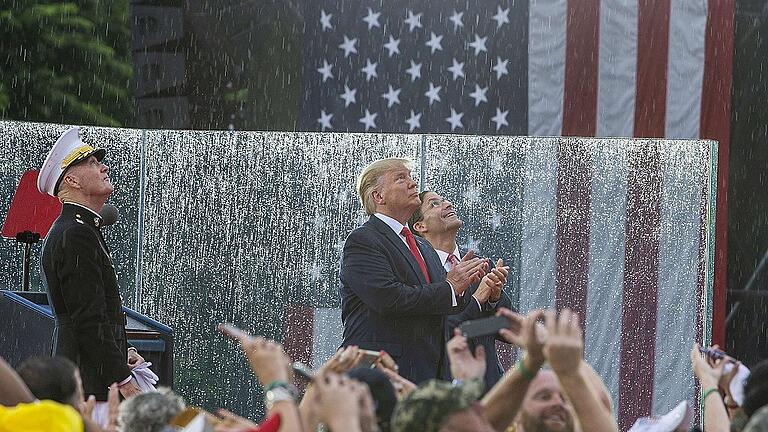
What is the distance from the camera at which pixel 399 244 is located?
652cm

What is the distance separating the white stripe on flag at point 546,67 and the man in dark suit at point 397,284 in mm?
4035

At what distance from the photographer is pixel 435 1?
11109 mm

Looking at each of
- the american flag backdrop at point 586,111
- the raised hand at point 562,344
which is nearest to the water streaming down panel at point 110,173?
the american flag backdrop at point 586,111

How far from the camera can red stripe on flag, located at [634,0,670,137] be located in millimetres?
10453

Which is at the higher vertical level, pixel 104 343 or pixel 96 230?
pixel 96 230

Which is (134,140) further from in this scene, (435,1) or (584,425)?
(584,425)

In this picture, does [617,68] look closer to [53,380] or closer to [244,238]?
[244,238]

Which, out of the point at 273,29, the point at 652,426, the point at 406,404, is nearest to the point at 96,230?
the point at 652,426

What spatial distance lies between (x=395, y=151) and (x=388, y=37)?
1.87 m

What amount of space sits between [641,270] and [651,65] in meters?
1.69

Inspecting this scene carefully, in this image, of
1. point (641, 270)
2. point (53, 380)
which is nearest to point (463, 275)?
point (53, 380)

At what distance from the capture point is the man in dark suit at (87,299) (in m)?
5.92

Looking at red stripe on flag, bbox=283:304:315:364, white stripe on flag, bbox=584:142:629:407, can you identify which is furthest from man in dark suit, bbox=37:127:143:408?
white stripe on flag, bbox=584:142:629:407

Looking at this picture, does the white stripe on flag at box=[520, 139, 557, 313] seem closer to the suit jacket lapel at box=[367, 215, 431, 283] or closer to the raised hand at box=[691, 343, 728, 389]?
the suit jacket lapel at box=[367, 215, 431, 283]
